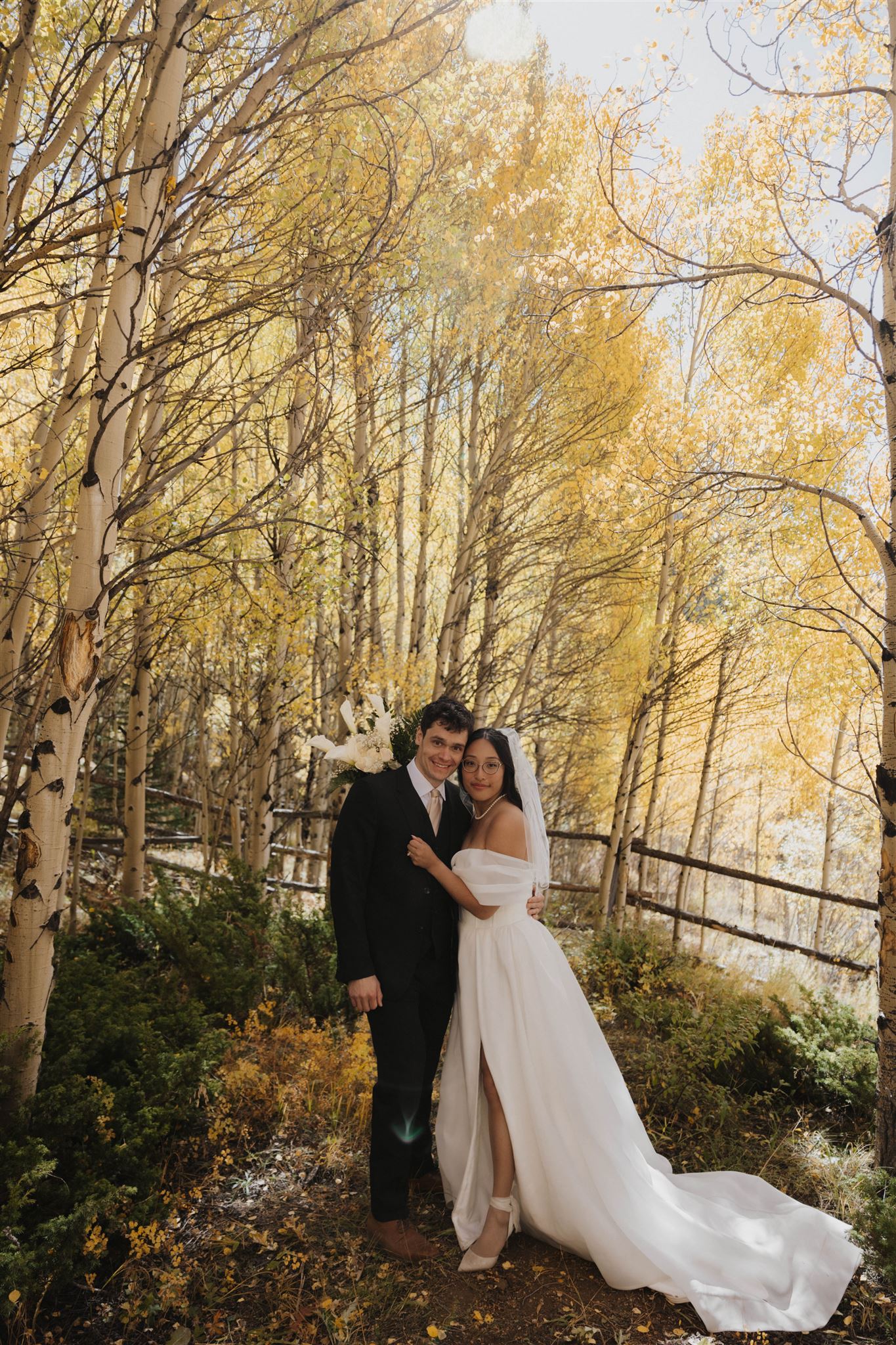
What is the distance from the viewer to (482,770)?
3289 millimetres

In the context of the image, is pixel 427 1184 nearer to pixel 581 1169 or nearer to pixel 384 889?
pixel 581 1169

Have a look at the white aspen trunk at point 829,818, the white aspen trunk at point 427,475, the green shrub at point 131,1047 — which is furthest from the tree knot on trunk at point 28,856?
the white aspen trunk at point 829,818

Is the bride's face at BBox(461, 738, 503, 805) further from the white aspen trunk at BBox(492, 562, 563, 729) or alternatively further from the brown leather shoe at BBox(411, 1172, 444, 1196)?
the white aspen trunk at BBox(492, 562, 563, 729)

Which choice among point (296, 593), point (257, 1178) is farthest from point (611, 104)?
point (257, 1178)

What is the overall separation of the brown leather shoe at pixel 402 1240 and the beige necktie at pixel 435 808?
1407 mm

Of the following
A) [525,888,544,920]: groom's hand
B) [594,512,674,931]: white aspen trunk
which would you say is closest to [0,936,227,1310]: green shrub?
[525,888,544,920]: groom's hand

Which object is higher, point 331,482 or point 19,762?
point 331,482

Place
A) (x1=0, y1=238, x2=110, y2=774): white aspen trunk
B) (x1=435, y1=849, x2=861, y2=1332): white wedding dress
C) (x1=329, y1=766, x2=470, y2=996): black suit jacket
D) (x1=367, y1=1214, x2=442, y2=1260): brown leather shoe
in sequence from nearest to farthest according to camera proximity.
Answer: (x1=435, y1=849, x2=861, y2=1332): white wedding dress
(x1=367, y1=1214, x2=442, y2=1260): brown leather shoe
(x1=329, y1=766, x2=470, y2=996): black suit jacket
(x1=0, y1=238, x2=110, y2=774): white aspen trunk

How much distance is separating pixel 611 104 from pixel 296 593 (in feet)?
18.3


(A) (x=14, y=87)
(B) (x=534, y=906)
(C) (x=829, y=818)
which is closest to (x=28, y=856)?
(B) (x=534, y=906)

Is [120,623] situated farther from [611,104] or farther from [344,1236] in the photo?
[611,104]

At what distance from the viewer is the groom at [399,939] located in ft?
10.1

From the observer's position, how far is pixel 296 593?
6098mm

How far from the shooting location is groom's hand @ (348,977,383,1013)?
10.1 ft
